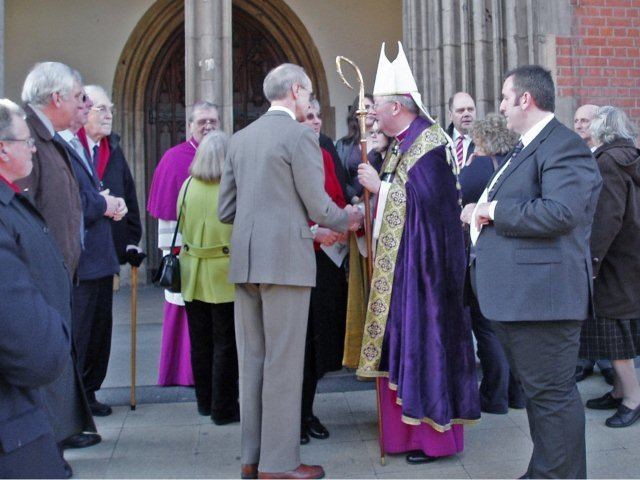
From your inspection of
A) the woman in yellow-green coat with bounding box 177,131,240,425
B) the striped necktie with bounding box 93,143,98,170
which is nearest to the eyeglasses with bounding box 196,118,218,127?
the woman in yellow-green coat with bounding box 177,131,240,425

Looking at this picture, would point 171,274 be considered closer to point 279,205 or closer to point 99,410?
point 99,410

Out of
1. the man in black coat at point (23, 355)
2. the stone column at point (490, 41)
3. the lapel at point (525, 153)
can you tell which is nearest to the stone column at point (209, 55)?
the stone column at point (490, 41)

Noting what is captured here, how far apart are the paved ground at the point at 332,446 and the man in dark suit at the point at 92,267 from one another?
1.32 feet

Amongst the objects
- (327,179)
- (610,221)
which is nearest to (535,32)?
(610,221)

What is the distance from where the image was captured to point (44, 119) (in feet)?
12.0

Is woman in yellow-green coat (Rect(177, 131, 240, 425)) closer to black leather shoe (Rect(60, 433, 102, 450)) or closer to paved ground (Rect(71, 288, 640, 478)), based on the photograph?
paved ground (Rect(71, 288, 640, 478))

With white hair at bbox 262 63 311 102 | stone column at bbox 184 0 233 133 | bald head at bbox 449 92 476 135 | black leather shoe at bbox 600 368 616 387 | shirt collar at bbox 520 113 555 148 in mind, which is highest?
Result: stone column at bbox 184 0 233 133

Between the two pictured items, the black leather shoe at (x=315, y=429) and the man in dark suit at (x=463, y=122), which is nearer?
the black leather shoe at (x=315, y=429)

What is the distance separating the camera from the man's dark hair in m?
3.23

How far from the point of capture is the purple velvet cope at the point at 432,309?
3.78 m

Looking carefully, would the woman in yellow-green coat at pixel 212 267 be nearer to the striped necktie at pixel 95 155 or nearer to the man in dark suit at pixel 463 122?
the striped necktie at pixel 95 155

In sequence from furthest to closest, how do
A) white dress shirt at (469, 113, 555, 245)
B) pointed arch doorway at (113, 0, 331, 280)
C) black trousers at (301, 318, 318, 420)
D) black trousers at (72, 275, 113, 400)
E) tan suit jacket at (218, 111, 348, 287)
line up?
1. pointed arch doorway at (113, 0, 331, 280)
2. black trousers at (72, 275, 113, 400)
3. black trousers at (301, 318, 318, 420)
4. tan suit jacket at (218, 111, 348, 287)
5. white dress shirt at (469, 113, 555, 245)

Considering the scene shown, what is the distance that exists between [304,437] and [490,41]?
4.06m

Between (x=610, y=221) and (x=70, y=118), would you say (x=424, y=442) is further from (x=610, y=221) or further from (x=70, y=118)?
(x=70, y=118)
